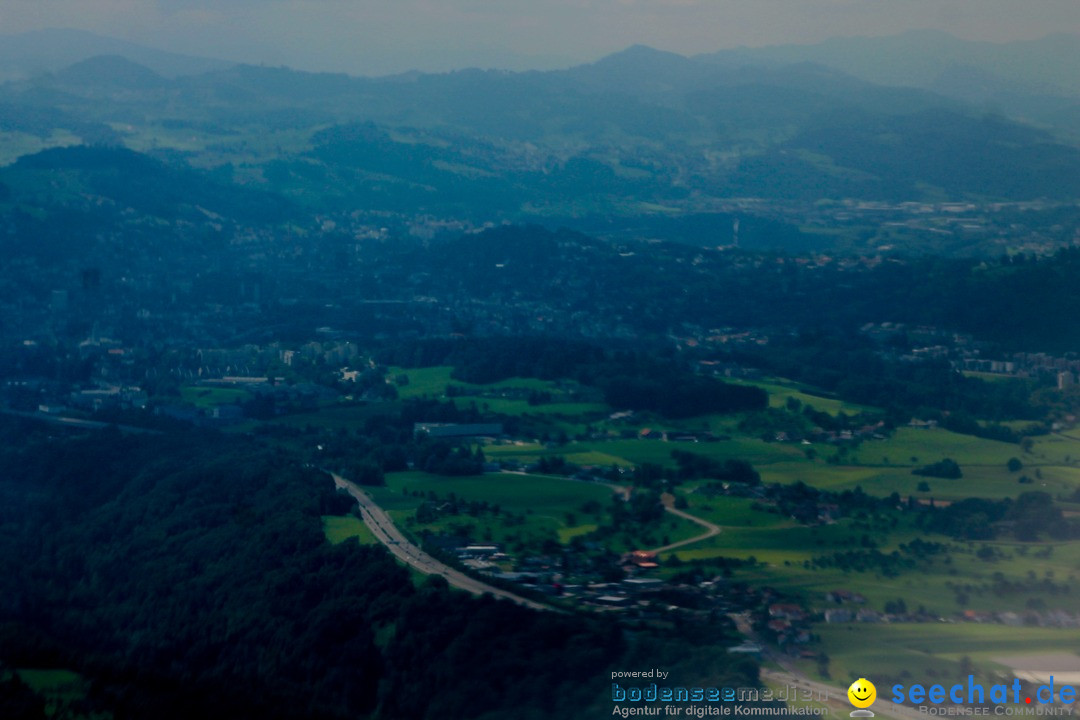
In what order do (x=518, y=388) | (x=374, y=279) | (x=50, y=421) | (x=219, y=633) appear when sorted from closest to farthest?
1. (x=219, y=633)
2. (x=50, y=421)
3. (x=518, y=388)
4. (x=374, y=279)

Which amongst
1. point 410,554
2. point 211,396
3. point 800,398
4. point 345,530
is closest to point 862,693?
point 410,554

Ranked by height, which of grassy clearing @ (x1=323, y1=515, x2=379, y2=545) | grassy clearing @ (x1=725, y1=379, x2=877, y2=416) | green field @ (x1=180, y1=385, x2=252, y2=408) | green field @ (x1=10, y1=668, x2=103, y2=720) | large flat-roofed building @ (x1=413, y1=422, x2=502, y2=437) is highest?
green field @ (x1=10, y1=668, x2=103, y2=720)

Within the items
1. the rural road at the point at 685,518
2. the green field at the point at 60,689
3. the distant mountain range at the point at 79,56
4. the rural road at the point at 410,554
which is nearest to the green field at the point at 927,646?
the rural road at the point at 410,554

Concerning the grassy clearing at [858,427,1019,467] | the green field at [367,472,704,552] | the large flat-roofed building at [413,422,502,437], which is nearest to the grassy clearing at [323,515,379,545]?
the green field at [367,472,704,552]

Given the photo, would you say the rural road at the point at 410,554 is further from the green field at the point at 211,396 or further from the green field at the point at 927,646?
the green field at the point at 211,396

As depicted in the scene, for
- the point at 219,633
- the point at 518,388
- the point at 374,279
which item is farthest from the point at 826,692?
the point at 374,279

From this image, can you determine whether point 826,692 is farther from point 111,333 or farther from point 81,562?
point 111,333

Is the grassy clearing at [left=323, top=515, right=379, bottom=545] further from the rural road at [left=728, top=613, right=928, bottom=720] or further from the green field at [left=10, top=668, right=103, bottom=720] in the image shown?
the rural road at [left=728, top=613, right=928, bottom=720]
